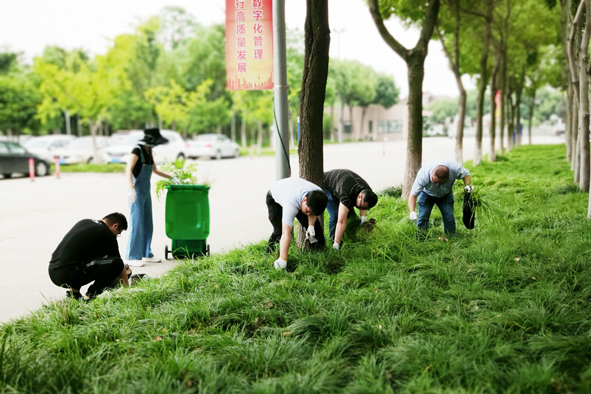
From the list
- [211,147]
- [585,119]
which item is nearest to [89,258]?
[585,119]

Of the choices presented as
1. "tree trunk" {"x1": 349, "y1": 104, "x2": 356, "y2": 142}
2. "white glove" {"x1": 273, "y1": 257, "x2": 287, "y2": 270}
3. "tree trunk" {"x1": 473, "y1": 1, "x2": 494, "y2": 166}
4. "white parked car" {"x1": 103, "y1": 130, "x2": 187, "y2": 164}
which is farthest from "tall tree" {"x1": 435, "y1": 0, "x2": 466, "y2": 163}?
"tree trunk" {"x1": 349, "y1": 104, "x2": 356, "y2": 142}

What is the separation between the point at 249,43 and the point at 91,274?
3.22 meters

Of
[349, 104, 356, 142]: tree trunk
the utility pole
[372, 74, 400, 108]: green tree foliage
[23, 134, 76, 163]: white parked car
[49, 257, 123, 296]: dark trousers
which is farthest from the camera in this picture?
[372, 74, 400, 108]: green tree foliage

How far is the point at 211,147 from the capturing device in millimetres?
29516

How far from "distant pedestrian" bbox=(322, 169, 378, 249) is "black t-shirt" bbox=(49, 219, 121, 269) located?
2436mm

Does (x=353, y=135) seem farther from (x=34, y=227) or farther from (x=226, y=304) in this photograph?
(x=226, y=304)

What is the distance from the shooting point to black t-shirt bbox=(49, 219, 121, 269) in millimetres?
5043

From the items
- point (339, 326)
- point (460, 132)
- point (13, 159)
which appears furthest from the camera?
point (13, 159)

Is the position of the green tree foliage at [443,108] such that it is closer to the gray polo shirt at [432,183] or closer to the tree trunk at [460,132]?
the tree trunk at [460,132]

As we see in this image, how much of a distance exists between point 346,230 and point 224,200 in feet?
21.5

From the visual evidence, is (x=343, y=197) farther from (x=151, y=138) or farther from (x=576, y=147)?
(x=576, y=147)

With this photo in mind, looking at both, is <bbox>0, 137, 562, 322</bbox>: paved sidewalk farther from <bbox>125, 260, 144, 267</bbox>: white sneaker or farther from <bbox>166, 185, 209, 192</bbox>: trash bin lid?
<bbox>166, 185, 209, 192</bbox>: trash bin lid

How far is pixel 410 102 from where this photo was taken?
31.8ft

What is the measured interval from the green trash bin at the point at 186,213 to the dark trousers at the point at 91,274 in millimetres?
1537
